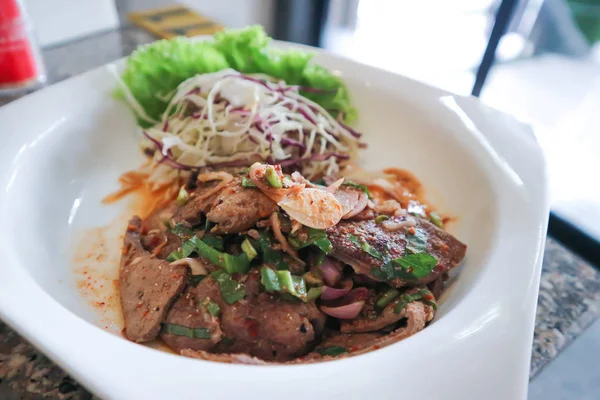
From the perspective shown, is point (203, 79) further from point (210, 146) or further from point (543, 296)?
point (543, 296)

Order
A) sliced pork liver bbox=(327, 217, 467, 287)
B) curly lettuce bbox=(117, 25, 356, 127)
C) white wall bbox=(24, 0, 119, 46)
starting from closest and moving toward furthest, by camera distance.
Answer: sliced pork liver bbox=(327, 217, 467, 287), curly lettuce bbox=(117, 25, 356, 127), white wall bbox=(24, 0, 119, 46)

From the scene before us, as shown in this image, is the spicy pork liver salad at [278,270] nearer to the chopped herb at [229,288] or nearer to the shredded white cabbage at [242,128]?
the chopped herb at [229,288]

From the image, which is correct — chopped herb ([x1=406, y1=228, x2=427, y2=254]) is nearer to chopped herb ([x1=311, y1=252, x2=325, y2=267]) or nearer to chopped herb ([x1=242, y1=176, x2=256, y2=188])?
chopped herb ([x1=311, y1=252, x2=325, y2=267])

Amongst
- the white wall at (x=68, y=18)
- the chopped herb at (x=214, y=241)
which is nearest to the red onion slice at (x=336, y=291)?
the chopped herb at (x=214, y=241)

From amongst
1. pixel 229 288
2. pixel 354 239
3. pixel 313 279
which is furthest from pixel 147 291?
pixel 354 239

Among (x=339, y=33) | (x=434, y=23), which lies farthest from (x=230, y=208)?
(x=434, y=23)

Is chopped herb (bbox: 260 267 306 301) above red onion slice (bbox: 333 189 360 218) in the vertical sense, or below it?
below

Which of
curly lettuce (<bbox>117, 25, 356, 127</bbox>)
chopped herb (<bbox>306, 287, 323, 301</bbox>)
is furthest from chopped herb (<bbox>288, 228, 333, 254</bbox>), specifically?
curly lettuce (<bbox>117, 25, 356, 127</bbox>)
